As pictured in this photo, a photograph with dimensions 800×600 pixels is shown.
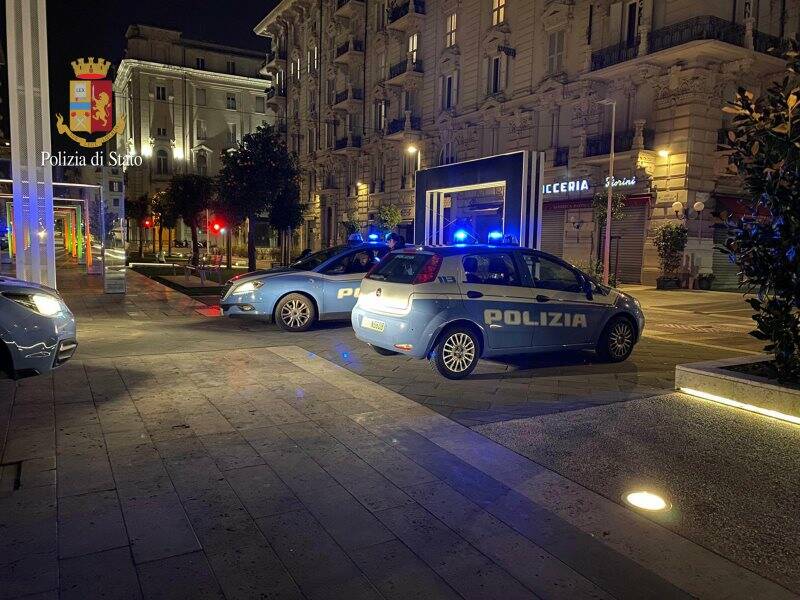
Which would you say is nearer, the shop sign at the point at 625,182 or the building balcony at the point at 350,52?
the shop sign at the point at 625,182

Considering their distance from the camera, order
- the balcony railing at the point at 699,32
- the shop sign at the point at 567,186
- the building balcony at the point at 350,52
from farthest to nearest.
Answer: the building balcony at the point at 350,52, the shop sign at the point at 567,186, the balcony railing at the point at 699,32

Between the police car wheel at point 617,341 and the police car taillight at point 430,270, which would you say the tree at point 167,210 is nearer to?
the police car taillight at point 430,270

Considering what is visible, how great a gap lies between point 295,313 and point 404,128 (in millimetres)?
29045

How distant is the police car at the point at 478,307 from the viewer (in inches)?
281

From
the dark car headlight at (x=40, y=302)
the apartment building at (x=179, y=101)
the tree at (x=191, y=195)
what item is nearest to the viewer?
the dark car headlight at (x=40, y=302)

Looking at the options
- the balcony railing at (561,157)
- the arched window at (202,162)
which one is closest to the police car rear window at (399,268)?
the balcony railing at (561,157)

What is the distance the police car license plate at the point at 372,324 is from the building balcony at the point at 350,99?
3956 cm

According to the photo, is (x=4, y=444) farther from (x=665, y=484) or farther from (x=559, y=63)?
(x=559, y=63)

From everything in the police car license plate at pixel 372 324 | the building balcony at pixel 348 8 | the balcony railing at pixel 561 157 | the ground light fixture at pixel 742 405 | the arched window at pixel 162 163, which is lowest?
the ground light fixture at pixel 742 405

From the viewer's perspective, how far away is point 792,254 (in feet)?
18.7

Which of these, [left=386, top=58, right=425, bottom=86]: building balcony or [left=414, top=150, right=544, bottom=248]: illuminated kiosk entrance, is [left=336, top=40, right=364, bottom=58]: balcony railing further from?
[left=414, top=150, right=544, bottom=248]: illuminated kiosk entrance

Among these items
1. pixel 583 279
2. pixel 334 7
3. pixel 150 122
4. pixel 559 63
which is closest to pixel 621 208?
pixel 559 63

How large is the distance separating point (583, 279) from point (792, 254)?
2.81 meters

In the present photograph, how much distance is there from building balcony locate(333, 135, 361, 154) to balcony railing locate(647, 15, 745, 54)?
2474cm
